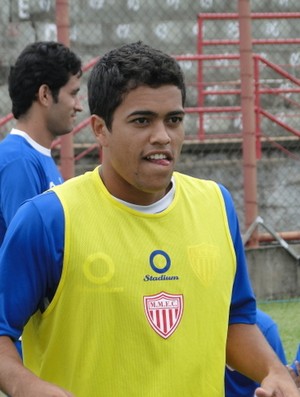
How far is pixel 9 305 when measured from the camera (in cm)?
271

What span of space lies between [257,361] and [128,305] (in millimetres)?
404

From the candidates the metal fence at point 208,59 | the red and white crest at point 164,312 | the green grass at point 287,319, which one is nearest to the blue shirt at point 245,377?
the red and white crest at point 164,312

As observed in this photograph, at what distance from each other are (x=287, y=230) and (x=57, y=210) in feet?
24.9

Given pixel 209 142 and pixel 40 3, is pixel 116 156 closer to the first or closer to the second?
pixel 209 142

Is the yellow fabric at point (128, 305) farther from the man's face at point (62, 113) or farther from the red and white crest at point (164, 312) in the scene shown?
the man's face at point (62, 113)

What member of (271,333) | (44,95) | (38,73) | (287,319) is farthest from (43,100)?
(287,319)

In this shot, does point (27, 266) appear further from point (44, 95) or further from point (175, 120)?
point (44, 95)

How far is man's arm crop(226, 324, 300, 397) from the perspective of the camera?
278 cm

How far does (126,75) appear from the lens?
110 inches

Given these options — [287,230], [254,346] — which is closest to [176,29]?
[287,230]

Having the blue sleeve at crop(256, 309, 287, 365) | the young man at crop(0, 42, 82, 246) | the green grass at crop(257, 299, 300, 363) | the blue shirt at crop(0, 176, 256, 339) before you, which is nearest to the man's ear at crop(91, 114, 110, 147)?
the blue shirt at crop(0, 176, 256, 339)

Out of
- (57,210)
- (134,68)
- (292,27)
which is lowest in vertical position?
(292,27)

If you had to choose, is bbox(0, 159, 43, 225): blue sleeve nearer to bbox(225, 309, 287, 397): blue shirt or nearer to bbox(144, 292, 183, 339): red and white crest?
bbox(225, 309, 287, 397): blue shirt

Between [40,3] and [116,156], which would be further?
[40,3]
